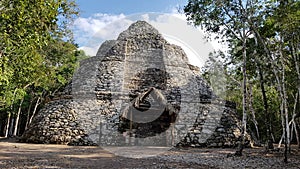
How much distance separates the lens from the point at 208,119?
1420 cm

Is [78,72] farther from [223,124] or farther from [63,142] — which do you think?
[223,124]

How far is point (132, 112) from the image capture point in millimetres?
13406

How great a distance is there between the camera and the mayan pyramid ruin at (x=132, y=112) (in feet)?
42.3

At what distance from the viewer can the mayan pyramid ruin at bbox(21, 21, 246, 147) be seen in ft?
42.3

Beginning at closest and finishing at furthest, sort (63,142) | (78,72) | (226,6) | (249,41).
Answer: (226,6) → (249,41) → (63,142) → (78,72)

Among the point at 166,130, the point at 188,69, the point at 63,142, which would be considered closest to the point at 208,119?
the point at 166,130

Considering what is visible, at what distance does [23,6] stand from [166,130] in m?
10.00

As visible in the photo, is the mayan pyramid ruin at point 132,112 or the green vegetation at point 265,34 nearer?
the green vegetation at point 265,34

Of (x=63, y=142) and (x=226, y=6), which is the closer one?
(x=226, y=6)

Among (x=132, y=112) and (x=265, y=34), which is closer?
(x=265, y=34)

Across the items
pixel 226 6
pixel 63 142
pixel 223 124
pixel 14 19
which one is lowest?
pixel 63 142

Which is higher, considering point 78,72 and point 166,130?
point 78,72

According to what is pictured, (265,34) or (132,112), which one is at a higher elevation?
(265,34)

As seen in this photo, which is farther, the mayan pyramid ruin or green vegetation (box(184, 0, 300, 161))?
the mayan pyramid ruin
